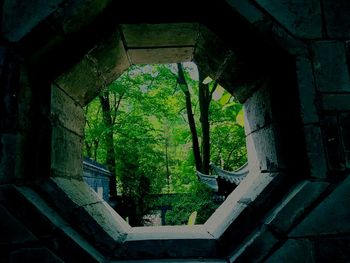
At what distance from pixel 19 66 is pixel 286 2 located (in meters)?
1.40

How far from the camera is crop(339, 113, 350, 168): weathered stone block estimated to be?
4.67 ft

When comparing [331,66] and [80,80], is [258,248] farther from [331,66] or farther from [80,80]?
[80,80]

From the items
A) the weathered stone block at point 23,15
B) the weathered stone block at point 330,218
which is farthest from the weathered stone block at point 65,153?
the weathered stone block at point 330,218

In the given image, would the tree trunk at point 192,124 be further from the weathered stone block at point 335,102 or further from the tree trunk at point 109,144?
the weathered stone block at point 335,102

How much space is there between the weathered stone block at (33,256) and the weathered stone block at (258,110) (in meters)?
1.33

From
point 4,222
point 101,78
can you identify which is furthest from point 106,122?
point 4,222

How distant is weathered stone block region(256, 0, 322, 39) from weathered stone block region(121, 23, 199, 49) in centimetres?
48

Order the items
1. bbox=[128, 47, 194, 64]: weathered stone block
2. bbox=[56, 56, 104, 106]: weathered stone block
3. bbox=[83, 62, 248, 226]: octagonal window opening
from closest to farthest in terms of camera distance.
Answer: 1. bbox=[56, 56, 104, 106]: weathered stone block
2. bbox=[128, 47, 194, 64]: weathered stone block
3. bbox=[83, 62, 248, 226]: octagonal window opening

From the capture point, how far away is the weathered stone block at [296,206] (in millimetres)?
1374

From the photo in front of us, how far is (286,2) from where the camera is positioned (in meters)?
1.55

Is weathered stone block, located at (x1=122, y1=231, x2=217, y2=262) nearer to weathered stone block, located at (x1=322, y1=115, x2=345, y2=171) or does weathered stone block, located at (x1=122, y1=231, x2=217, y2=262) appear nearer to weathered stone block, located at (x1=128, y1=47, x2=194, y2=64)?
weathered stone block, located at (x1=322, y1=115, x2=345, y2=171)

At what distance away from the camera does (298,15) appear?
1.54 m

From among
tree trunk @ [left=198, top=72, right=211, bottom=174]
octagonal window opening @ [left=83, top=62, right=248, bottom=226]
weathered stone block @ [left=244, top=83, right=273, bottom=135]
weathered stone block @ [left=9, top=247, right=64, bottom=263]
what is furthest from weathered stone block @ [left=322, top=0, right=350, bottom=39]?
tree trunk @ [left=198, top=72, right=211, bottom=174]

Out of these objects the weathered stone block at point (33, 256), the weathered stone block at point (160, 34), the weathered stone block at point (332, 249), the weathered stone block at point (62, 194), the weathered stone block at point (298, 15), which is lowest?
the weathered stone block at point (332, 249)
